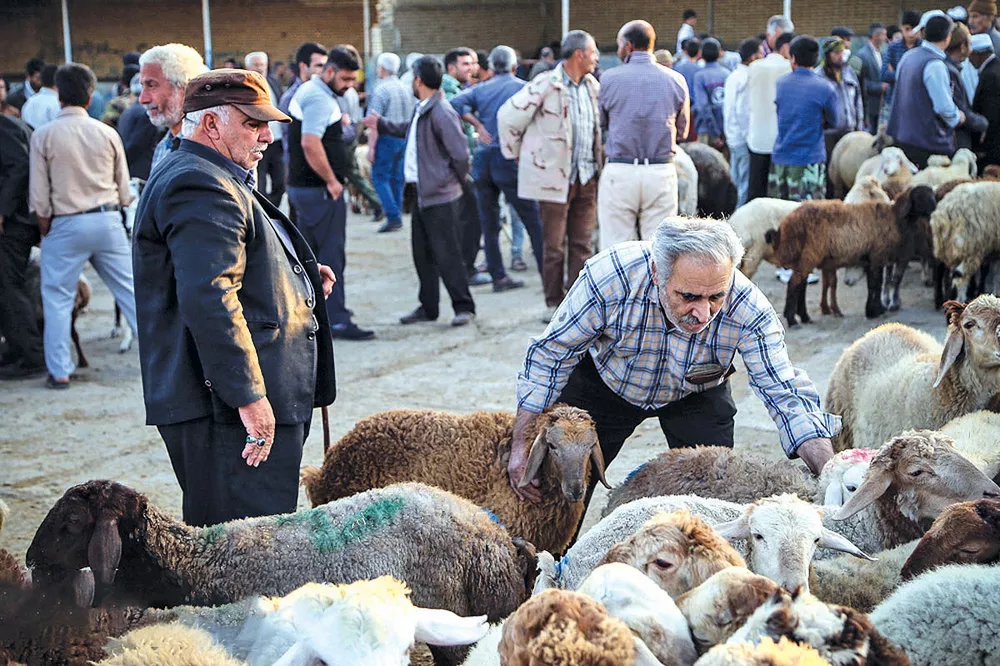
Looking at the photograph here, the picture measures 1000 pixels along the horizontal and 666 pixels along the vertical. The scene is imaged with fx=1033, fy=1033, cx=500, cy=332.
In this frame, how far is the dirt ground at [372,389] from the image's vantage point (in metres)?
6.08

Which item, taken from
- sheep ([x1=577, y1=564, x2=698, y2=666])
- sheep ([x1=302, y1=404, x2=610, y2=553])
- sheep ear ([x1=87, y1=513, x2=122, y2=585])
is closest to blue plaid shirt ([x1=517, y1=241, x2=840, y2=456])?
sheep ([x1=302, y1=404, x2=610, y2=553])

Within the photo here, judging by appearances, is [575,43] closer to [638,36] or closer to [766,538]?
[638,36]

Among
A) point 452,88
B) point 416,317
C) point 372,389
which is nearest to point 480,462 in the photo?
point 372,389

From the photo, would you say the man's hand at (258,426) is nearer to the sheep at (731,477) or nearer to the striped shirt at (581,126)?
the sheep at (731,477)

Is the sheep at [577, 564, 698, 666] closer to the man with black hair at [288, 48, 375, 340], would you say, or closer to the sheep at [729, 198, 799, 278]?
the man with black hair at [288, 48, 375, 340]

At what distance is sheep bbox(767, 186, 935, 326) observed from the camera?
8.75 meters

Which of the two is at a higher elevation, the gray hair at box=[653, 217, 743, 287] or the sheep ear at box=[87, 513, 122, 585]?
the gray hair at box=[653, 217, 743, 287]

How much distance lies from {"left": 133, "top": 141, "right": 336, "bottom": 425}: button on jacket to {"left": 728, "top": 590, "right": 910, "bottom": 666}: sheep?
1.94m

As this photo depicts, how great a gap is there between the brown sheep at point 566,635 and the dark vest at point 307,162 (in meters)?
6.95

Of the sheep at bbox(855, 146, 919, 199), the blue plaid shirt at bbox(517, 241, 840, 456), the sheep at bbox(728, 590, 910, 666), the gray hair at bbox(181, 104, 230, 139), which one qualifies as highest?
the gray hair at bbox(181, 104, 230, 139)

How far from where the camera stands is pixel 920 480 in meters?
3.44

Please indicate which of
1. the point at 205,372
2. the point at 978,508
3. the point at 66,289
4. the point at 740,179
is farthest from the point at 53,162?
the point at 740,179

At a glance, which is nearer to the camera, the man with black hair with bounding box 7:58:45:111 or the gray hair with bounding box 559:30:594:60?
the gray hair with bounding box 559:30:594:60

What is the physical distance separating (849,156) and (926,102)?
6.66 ft
